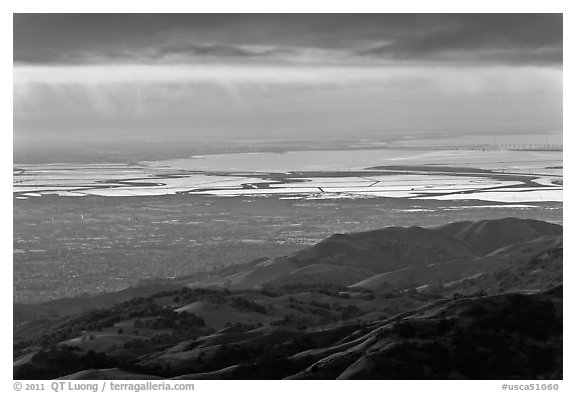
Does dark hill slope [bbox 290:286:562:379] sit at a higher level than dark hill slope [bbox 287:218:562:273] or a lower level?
higher

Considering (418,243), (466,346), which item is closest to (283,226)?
(418,243)

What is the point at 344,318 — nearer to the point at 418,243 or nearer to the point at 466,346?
the point at 466,346

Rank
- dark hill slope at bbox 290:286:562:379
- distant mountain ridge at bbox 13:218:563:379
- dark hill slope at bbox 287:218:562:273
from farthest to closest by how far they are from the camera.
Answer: dark hill slope at bbox 287:218:562:273, distant mountain ridge at bbox 13:218:563:379, dark hill slope at bbox 290:286:562:379

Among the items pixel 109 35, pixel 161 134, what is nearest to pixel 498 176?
pixel 161 134

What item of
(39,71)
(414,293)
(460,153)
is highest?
(39,71)

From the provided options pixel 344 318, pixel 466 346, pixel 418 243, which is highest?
pixel 466 346

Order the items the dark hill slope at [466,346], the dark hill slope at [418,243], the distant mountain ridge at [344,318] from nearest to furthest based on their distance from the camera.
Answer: the dark hill slope at [466,346]
the distant mountain ridge at [344,318]
the dark hill slope at [418,243]

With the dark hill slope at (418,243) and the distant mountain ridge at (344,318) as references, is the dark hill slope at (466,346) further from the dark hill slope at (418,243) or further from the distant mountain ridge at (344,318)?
the dark hill slope at (418,243)

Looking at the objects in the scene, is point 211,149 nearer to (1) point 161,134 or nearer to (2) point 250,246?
(1) point 161,134

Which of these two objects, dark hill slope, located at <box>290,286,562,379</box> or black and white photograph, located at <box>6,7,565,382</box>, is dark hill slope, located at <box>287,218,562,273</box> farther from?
dark hill slope, located at <box>290,286,562,379</box>

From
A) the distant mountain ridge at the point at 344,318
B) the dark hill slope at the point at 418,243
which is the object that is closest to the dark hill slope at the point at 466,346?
the distant mountain ridge at the point at 344,318

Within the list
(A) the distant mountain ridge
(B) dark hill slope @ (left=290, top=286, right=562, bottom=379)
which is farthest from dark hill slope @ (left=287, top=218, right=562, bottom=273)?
(B) dark hill slope @ (left=290, top=286, right=562, bottom=379)
